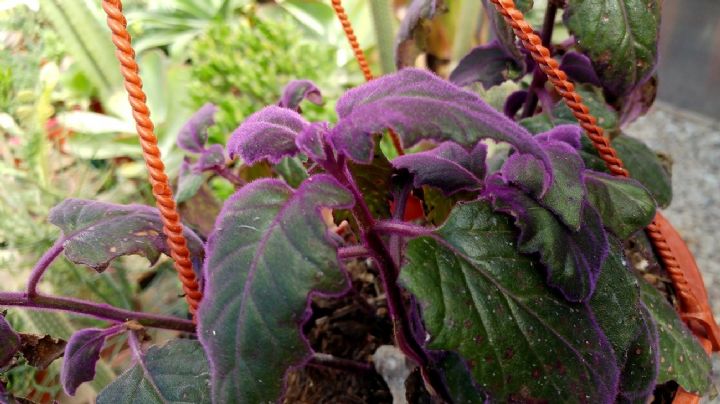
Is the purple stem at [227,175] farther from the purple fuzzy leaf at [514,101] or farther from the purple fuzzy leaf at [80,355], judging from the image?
the purple fuzzy leaf at [514,101]

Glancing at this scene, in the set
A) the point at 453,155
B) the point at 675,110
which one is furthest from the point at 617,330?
the point at 675,110

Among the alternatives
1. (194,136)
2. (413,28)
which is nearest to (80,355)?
(194,136)

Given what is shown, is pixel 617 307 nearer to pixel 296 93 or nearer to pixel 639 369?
pixel 639 369

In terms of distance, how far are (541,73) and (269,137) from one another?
16.3 inches

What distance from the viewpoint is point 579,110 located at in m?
0.58

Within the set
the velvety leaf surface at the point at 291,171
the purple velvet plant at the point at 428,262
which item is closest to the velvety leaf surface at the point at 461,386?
the purple velvet plant at the point at 428,262

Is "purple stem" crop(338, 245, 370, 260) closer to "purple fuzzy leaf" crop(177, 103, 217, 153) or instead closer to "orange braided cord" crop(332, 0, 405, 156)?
"orange braided cord" crop(332, 0, 405, 156)

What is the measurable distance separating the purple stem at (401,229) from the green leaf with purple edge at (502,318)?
0.01 m

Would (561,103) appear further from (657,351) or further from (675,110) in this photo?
(675,110)

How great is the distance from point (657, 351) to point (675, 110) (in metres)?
1.40

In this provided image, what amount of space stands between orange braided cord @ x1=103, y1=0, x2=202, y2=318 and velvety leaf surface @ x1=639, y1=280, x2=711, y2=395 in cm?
46

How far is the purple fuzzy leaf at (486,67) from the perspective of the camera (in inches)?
30.3

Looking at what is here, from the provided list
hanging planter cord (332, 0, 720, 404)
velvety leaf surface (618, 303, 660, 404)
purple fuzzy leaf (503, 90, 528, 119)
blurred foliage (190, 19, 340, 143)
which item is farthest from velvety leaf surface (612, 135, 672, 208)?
blurred foliage (190, 19, 340, 143)

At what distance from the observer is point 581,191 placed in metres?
0.48
